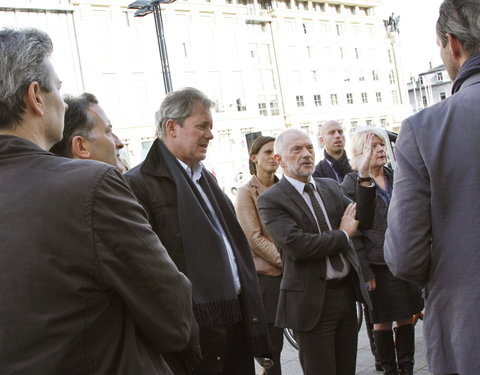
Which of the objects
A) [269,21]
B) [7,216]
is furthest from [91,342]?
[269,21]

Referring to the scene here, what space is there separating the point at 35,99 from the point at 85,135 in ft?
2.59

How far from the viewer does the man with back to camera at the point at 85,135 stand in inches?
99.4

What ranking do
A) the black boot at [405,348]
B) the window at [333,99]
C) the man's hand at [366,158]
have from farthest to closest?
the window at [333,99] → the black boot at [405,348] → the man's hand at [366,158]

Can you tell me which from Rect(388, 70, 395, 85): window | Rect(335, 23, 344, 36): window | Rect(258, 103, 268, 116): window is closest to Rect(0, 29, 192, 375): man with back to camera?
Rect(258, 103, 268, 116): window

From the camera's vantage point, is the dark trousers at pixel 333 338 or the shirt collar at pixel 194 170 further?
the dark trousers at pixel 333 338

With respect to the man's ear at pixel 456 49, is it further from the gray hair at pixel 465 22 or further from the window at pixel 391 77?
the window at pixel 391 77

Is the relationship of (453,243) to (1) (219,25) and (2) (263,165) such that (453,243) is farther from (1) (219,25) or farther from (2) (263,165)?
(1) (219,25)

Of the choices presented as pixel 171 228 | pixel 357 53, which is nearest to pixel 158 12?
pixel 171 228

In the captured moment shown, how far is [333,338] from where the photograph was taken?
385 cm

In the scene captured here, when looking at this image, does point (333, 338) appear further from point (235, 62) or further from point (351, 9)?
point (351, 9)

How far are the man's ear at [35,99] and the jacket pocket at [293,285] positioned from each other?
2420 mm

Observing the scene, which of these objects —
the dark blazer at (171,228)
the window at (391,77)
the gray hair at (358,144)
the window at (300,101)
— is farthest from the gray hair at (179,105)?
the window at (391,77)

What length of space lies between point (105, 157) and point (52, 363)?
1.18 meters

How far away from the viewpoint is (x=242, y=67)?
2272 inches
